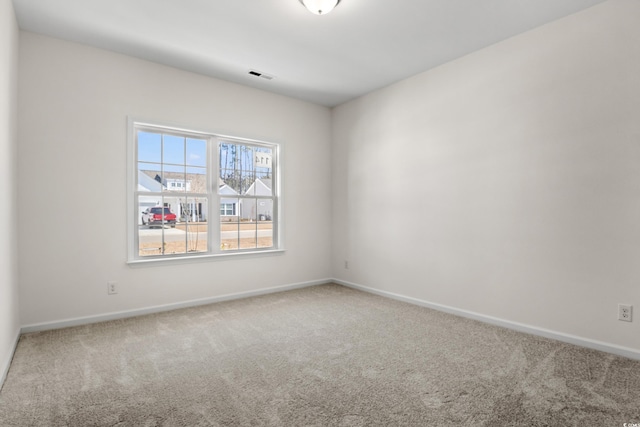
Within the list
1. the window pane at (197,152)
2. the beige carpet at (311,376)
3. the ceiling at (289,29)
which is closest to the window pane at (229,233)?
the window pane at (197,152)

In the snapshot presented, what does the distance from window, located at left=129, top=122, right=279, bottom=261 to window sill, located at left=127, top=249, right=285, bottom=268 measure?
3.0 inches

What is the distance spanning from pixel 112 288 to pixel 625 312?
4584mm

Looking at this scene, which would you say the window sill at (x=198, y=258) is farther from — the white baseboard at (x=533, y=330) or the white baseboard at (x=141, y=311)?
the white baseboard at (x=533, y=330)

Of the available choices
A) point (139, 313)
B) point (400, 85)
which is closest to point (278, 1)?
point (400, 85)

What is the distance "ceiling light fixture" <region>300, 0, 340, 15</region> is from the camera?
2.49m

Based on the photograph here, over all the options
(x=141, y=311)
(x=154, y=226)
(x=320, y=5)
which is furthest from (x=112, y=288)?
(x=320, y=5)

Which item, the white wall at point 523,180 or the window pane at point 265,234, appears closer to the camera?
the white wall at point 523,180

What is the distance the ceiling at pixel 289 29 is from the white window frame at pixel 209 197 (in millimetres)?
732

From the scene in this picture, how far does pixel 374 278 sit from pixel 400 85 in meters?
2.56

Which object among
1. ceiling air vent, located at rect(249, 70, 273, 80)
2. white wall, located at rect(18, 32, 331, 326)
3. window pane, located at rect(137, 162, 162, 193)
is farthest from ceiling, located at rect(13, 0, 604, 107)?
window pane, located at rect(137, 162, 162, 193)

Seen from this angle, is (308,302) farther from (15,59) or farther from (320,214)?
(15,59)

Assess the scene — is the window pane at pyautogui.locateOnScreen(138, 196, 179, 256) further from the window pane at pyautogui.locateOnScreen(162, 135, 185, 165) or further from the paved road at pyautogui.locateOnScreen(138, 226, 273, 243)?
the window pane at pyautogui.locateOnScreen(162, 135, 185, 165)

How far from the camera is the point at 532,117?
3.03m

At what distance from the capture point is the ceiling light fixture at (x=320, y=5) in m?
2.49
